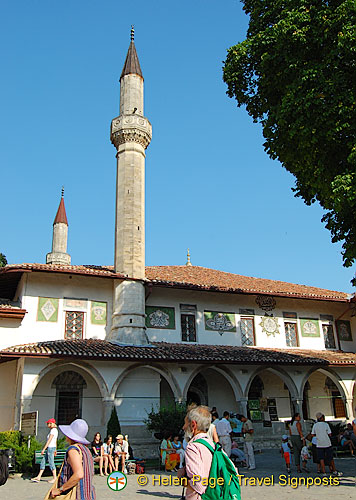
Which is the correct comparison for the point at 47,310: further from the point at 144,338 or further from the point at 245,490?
the point at 245,490

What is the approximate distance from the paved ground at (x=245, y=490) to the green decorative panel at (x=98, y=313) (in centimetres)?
700

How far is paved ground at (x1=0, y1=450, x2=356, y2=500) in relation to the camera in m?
7.38

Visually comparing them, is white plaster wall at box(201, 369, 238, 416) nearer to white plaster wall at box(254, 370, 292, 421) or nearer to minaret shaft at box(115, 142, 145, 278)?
white plaster wall at box(254, 370, 292, 421)

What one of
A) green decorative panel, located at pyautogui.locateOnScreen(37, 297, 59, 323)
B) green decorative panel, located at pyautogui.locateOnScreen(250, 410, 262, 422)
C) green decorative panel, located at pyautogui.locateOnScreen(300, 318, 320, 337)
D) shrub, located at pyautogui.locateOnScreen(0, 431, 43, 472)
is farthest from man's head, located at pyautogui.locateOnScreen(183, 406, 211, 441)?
green decorative panel, located at pyautogui.locateOnScreen(300, 318, 320, 337)

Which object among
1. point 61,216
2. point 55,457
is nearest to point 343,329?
point 55,457

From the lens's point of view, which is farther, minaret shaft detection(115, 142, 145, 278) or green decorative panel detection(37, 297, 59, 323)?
minaret shaft detection(115, 142, 145, 278)

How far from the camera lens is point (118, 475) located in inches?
297

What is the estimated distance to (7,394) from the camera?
52.5ft

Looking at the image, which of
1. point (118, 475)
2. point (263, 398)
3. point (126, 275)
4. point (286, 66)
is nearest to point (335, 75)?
point (286, 66)

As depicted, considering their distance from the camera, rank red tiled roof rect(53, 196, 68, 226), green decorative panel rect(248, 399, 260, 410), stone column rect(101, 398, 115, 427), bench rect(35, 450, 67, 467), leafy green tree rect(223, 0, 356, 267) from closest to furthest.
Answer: leafy green tree rect(223, 0, 356, 267)
bench rect(35, 450, 67, 467)
stone column rect(101, 398, 115, 427)
green decorative panel rect(248, 399, 260, 410)
red tiled roof rect(53, 196, 68, 226)

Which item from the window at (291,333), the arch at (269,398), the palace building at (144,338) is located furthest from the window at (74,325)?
the window at (291,333)

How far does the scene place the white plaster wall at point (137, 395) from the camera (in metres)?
15.5

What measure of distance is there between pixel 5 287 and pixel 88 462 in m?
15.6

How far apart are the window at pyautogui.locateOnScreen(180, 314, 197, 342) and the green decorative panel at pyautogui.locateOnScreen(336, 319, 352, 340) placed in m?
7.21
